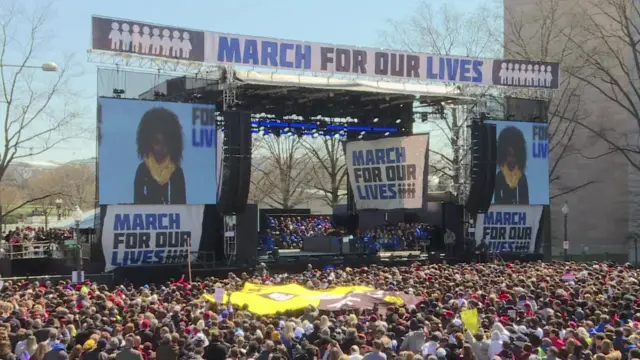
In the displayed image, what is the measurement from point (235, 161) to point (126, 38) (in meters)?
5.67

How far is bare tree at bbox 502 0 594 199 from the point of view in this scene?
1705 inches

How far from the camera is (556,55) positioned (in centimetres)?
4469

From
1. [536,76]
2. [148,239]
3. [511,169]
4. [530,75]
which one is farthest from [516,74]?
[148,239]

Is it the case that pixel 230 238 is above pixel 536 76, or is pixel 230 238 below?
below

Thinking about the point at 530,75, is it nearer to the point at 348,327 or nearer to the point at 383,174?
the point at 383,174

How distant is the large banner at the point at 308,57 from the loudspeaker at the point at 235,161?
7.06ft

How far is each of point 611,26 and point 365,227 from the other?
1888cm

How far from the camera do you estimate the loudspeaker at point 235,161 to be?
26.5 meters

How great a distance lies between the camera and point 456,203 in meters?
33.5

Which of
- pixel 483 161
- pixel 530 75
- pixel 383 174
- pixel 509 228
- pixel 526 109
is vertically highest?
pixel 530 75

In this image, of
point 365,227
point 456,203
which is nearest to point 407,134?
point 456,203

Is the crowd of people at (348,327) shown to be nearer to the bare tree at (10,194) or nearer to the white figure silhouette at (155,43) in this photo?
the white figure silhouette at (155,43)

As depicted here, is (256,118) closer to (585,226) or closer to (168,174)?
(168,174)

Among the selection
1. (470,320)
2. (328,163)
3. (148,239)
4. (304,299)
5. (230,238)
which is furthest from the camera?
(328,163)
